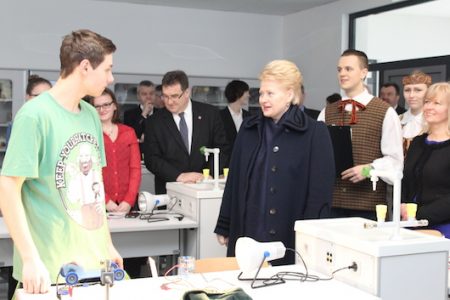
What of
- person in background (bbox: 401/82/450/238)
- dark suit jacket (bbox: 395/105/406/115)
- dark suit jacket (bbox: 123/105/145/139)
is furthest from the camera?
dark suit jacket (bbox: 123/105/145/139)

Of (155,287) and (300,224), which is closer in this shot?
(155,287)

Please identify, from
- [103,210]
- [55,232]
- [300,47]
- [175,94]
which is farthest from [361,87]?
[300,47]

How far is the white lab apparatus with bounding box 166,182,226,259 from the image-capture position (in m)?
3.83

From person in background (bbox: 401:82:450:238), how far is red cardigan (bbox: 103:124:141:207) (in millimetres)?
1743

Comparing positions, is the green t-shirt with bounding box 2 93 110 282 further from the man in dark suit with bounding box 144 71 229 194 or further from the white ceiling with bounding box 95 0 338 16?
the white ceiling with bounding box 95 0 338 16

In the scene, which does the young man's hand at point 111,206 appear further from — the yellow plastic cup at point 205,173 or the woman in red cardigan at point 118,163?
the yellow plastic cup at point 205,173

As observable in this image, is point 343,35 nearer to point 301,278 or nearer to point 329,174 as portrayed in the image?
point 329,174

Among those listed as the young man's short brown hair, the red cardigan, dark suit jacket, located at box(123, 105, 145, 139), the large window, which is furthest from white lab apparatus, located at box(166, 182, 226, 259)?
the large window

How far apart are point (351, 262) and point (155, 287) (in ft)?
2.32

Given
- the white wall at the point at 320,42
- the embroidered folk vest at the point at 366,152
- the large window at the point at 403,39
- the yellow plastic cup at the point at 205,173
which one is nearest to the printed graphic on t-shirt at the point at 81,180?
the embroidered folk vest at the point at 366,152

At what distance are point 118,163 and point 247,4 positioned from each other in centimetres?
445

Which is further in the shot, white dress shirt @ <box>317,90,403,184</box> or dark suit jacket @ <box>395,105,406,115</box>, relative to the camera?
dark suit jacket @ <box>395,105,406,115</box>

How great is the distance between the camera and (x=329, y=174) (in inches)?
107

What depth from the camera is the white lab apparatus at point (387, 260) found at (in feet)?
6.68
